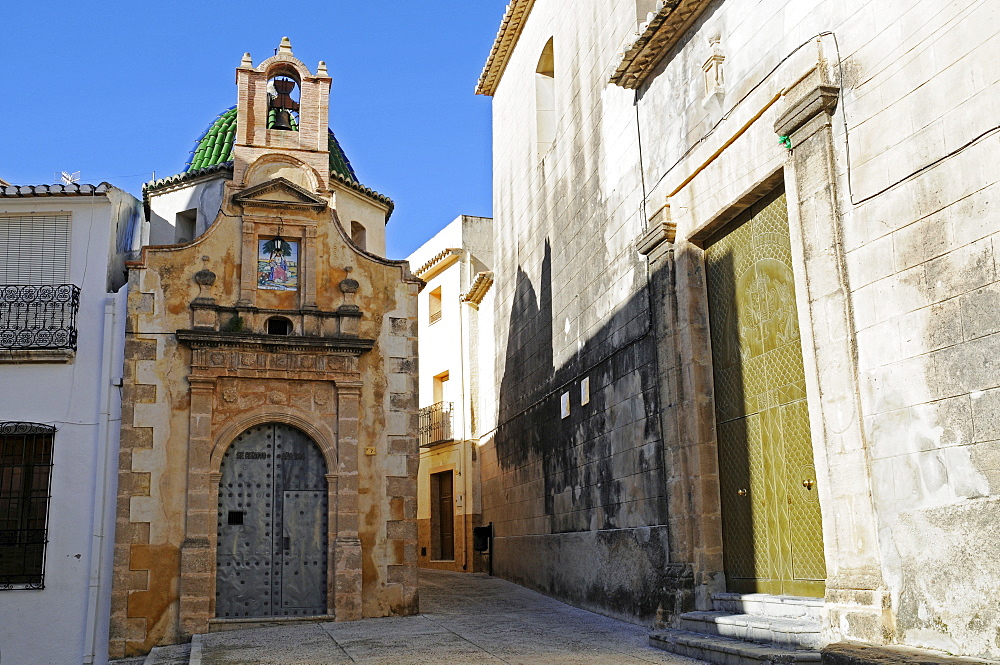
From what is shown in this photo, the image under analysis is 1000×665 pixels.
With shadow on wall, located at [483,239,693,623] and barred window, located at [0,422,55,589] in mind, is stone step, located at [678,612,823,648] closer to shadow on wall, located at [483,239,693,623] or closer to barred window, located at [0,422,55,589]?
shadow on wall, located at [483,239,693,623]

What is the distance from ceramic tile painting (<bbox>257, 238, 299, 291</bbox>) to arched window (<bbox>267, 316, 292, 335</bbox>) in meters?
0.41

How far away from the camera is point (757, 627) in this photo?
23.6ft

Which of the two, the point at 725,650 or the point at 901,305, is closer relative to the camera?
the point at 901,305

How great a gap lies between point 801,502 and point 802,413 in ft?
2.29

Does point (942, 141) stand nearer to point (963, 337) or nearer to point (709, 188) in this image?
point (963, 337)

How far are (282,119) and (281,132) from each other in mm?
1418

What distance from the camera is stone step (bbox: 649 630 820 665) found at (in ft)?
20.6

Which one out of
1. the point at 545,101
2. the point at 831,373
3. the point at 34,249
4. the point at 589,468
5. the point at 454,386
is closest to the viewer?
the point at 831,373

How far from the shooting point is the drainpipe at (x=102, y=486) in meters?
10.9

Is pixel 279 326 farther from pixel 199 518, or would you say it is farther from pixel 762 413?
pixel 762 413

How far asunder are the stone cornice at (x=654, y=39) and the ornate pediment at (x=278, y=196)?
443cm

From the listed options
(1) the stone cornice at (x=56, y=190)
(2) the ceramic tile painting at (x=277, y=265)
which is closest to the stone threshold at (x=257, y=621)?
(2) the ceramic tile painting at (x=277, y=265)

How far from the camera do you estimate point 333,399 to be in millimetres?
12109

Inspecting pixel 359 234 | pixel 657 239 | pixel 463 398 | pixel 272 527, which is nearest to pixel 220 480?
pixel 272 527
